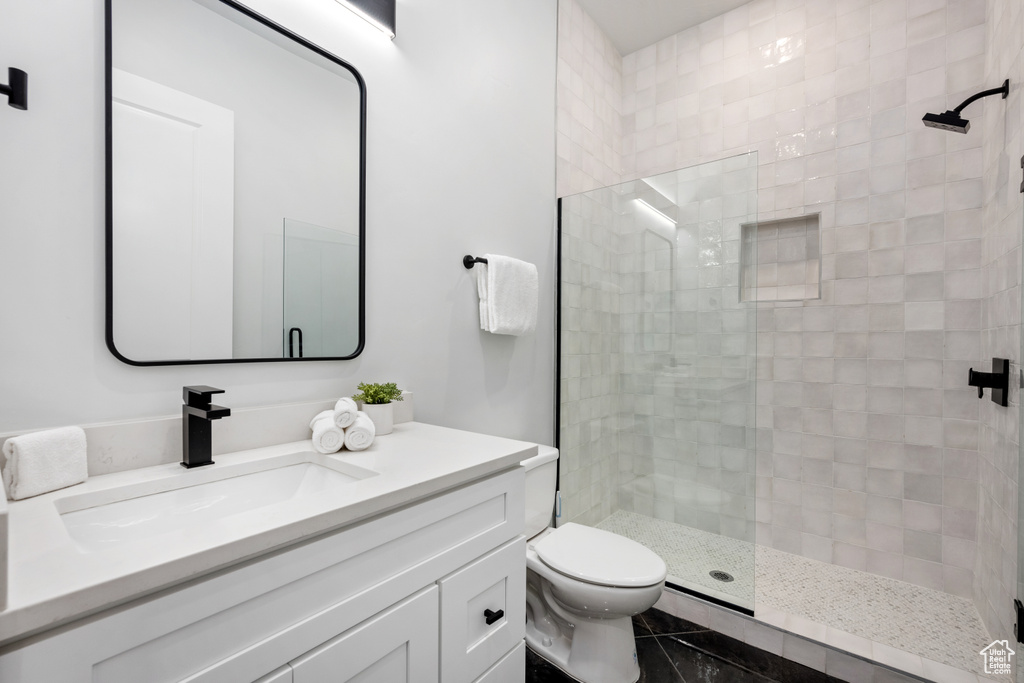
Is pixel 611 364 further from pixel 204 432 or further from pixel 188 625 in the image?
pixel 188 625

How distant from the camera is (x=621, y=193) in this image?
2225 mm

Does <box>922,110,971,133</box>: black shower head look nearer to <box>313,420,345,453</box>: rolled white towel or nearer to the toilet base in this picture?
the toilet base

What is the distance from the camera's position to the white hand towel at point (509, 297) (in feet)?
5.82

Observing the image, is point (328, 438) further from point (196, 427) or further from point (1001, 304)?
point (1001, 304)

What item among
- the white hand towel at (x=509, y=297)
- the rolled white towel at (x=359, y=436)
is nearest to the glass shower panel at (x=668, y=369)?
the white hand towel at (x=509, y=297)

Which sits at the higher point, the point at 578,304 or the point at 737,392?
the point at 578,304

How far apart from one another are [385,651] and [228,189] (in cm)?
105

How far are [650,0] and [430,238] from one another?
1880 mm

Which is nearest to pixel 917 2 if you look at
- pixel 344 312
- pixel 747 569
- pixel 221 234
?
pixel 747 569

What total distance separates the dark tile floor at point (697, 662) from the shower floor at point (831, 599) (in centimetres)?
13

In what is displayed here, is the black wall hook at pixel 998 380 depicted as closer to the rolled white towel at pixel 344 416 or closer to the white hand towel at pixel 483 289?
the white hand towel at pixel 483 289

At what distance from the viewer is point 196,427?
0.96 m

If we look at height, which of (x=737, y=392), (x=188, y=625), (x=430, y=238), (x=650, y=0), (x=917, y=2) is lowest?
(x=188, y=625)

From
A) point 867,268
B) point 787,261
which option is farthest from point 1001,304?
point 787,261
